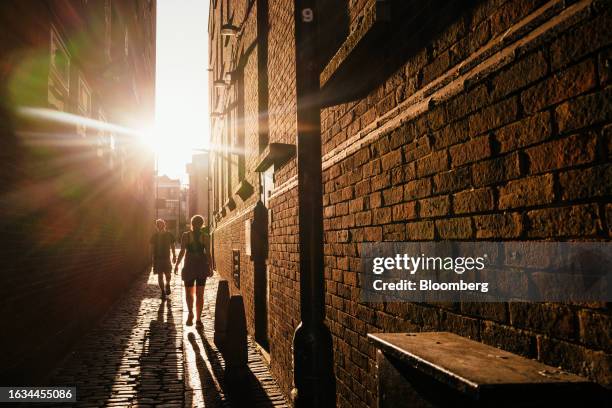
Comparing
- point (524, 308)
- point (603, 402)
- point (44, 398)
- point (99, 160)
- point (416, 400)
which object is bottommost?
point (44, 398)

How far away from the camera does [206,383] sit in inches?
200

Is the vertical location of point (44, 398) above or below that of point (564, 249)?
below

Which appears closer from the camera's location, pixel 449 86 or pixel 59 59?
pixel 449 86

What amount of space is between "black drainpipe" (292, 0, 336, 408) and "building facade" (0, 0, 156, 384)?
3.40 metres

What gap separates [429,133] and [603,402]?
1.24 meters

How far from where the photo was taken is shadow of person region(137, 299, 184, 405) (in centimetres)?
463

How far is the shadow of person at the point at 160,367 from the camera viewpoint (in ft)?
15.2

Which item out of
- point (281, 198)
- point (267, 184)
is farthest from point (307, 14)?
point (267, 184)

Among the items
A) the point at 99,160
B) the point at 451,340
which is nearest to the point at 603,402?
the point at 451,340

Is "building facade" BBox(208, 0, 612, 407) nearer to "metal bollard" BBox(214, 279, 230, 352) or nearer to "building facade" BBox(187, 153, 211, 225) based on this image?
A: "metal bollard" BBox(214, 279, 230, 352)

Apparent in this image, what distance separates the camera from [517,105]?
1.52 m

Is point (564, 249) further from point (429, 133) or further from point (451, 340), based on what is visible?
point (429, 133)

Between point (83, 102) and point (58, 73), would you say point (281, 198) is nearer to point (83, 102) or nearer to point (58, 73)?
point (58, 73)

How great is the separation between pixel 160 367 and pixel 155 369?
92 mm
